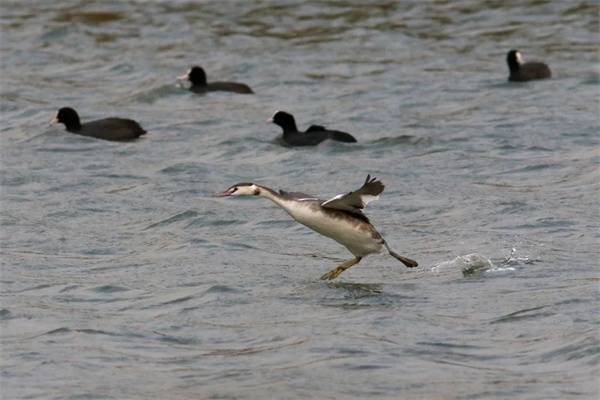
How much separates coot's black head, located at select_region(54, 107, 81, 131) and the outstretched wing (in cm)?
863

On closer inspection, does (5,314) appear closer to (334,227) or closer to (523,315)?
(334,227)

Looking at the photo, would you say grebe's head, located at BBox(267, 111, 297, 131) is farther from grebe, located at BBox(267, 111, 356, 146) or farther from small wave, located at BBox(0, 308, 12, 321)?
small wave, located at BBox(0, 308, 12, 321)

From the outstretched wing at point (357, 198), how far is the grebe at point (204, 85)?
11051 millimetres

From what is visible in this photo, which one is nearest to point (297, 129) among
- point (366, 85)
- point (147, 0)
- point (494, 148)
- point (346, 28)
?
point (494, 148)

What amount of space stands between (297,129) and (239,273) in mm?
7146

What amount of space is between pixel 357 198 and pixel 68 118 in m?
9.09

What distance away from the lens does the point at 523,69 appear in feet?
75.5

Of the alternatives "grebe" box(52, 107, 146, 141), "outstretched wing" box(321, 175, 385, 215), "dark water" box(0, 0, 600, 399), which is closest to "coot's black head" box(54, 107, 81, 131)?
"grebe" box(52, 107, 146, 141)

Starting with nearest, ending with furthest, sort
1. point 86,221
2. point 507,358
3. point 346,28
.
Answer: point 507,358 → point 86,221 → point 346,28

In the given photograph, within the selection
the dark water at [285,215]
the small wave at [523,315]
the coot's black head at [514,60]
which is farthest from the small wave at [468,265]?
the coot's black head at [514,60]

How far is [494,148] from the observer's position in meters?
18.8

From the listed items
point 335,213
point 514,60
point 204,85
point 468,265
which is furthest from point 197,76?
point 335,213

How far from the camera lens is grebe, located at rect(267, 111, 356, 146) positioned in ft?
62.0

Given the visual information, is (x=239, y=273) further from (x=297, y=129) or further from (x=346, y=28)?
(x=346, y=28)
